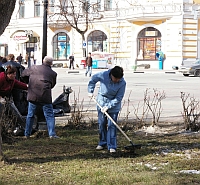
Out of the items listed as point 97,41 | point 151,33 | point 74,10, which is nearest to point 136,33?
point 151,33

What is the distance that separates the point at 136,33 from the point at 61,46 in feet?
31.5

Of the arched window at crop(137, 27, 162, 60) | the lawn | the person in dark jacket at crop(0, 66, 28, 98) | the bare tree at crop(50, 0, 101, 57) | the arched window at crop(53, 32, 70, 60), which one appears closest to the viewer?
the lawn

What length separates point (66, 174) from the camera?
6.31 m

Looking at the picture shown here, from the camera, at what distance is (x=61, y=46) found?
168 feet

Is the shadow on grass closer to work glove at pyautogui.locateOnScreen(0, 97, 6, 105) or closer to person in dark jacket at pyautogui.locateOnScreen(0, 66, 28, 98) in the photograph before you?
work glove at pyautogui.locateOnScreen(0, 97, 6, 105)

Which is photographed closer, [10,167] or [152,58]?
[10,167]

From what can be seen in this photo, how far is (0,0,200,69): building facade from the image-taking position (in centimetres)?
4247

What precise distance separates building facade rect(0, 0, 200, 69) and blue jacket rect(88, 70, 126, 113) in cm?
3093

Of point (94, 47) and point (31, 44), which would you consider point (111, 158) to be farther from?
point (31, 44)

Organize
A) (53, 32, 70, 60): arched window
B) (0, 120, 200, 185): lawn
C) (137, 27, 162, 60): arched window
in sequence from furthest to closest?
(53, 32, 70, 60): arched window < (137, 27, 162, 60): arched window < (0, 120, 200, 185): lawn

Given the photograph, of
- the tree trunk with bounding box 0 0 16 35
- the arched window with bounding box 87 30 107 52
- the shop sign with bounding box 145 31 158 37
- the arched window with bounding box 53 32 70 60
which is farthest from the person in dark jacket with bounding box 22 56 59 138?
the arched window with bounding box 53 32 70 60

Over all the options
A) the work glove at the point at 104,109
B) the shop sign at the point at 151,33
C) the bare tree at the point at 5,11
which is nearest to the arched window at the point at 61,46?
the shop sign at the point at 151,33

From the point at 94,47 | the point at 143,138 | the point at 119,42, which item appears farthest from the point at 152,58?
the point at 143,138

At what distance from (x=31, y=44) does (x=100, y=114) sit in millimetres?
46479
